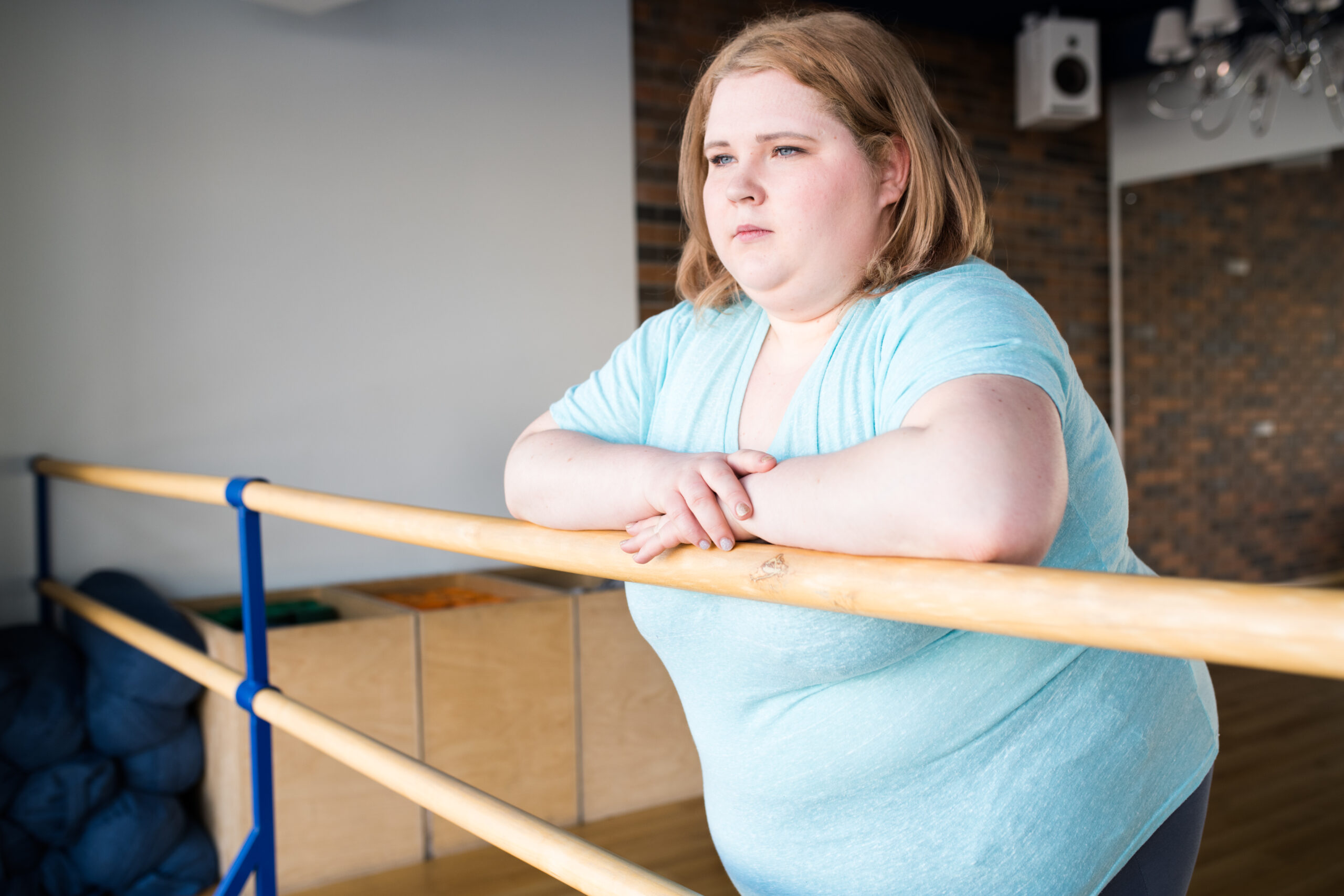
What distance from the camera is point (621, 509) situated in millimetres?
914

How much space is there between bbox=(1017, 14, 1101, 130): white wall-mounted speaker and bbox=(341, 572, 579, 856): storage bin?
10.9 ft

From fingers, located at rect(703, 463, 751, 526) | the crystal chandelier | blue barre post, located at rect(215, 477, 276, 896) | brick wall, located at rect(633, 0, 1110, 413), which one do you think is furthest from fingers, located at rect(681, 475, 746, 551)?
brick wall, located at rect(633, 0, 1110, 413)

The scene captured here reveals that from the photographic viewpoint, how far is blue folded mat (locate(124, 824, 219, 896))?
8.45 ft

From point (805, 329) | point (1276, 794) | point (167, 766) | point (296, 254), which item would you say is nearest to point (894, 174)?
point (805, 329)

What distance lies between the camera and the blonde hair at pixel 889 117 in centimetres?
93

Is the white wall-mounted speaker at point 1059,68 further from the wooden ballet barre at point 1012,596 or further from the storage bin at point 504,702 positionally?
the wooden ballet barre at point 1012,596

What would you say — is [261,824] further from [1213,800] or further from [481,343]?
[1213,800]

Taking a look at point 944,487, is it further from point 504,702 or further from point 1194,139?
point 1194,139

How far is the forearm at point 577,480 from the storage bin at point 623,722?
81.4 inches

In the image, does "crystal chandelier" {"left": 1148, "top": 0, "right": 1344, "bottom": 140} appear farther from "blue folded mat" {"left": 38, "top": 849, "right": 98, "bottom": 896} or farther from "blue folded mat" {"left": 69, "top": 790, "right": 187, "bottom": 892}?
"blue folded mat" {"left": 38, "top": 849, "right": 98, "bottom": 896}

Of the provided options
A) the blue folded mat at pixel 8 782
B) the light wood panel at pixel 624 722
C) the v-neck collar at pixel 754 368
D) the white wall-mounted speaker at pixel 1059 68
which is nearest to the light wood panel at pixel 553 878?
the light wood panel at pixel 624 722

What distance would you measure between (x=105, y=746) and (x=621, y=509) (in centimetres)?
223

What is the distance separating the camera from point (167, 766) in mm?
2627

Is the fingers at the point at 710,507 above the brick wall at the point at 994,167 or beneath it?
beneath
